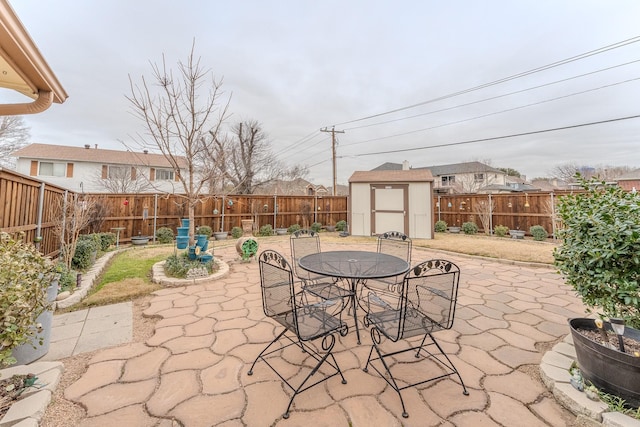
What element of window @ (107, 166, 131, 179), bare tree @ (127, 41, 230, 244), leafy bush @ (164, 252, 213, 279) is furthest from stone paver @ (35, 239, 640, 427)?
window @ (107, 166, 131, 179)

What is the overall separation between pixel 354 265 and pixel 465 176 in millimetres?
31023

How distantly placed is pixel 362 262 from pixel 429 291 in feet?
3.49

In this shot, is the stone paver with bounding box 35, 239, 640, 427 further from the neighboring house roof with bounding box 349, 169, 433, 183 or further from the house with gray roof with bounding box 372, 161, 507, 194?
the house with gray roof with bounding box 372, 161, 507, 194

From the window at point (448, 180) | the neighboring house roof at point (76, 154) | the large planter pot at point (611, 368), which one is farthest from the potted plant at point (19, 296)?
the window at point (448, 180)

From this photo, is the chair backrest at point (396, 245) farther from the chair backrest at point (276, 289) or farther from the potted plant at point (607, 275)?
the chair backrest at point (276, 289)

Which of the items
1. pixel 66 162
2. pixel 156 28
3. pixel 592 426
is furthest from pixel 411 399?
pixel 66 162

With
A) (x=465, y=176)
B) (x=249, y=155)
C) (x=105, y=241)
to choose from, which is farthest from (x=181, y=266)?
(x=465, y=176)

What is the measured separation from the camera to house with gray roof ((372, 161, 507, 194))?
90.9 ft

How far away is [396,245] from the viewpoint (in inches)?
151

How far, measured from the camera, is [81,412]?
1540mm

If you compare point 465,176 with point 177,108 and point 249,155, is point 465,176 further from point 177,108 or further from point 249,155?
point 177,108

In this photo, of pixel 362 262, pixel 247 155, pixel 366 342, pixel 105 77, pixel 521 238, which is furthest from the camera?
pixel 247 155

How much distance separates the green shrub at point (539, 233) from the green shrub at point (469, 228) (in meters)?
1.99

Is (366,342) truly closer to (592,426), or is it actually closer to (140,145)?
(592,426)
